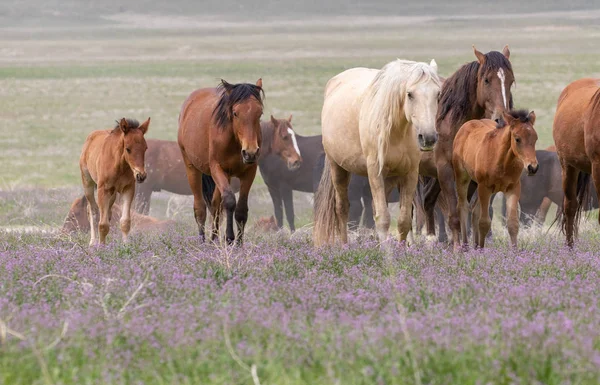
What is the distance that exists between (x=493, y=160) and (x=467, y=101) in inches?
46.1

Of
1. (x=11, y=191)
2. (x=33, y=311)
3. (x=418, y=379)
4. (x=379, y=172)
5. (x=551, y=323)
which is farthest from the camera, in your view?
(x=11, y=191)

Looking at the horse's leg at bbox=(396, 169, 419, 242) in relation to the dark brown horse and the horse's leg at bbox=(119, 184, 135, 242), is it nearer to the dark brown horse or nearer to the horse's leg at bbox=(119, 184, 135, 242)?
the horse's leg at bbox=(119, 184, 135, 242)

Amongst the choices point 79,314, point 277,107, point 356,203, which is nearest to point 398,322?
point 79,314

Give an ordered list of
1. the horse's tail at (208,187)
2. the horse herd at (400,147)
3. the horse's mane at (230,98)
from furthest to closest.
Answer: the horse's tail at (208,187) → the horse's mane at (230,98) → the horse herd at (400,147)

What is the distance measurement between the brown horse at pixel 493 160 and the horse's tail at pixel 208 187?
2797mm

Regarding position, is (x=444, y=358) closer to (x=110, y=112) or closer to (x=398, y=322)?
(x=398, y=322)

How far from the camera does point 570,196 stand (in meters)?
10.8

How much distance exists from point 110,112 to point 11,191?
75.4ft

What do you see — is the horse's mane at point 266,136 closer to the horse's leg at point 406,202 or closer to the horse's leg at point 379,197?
the horse's leg at point 406,202

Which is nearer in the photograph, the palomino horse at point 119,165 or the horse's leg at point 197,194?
the palomino horse at point 119,165

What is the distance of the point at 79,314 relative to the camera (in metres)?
5.98

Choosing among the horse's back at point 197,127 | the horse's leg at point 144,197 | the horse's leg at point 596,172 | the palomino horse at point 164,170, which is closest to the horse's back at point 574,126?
the horse's leg at point 596,172

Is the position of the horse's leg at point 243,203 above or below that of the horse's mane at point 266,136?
above

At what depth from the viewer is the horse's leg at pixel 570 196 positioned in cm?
1066
